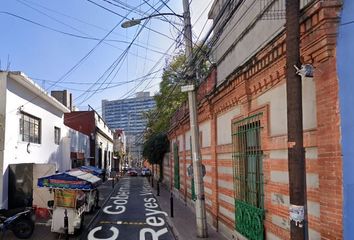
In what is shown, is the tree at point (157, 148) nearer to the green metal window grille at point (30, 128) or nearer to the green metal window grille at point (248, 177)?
the green metal window grille at point (30, 128)

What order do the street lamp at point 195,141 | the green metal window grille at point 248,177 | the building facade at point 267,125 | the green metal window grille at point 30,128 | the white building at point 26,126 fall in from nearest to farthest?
1. the building facade at point 267,125
2. the green metal window grille at point 248,177
3. the street lamp at point 195,141
4. the white building at point 26,126
5. the green metal window grille at point 30,128

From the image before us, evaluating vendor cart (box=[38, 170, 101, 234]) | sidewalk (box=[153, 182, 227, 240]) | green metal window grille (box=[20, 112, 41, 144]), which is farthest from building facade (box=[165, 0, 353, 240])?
green metal window grille (box=[20, 112, 41, 144])

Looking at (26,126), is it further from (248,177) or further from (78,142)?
(78,142)

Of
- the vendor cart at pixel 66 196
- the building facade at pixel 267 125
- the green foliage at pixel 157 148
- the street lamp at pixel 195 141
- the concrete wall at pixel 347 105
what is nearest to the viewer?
the concrete wall at pixel 347 105

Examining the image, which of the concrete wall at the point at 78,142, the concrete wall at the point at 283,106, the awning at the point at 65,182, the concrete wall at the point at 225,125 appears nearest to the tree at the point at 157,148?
the concrete wall at the point at 78,142

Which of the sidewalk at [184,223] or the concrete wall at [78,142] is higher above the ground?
the concrete wall at [78,142]

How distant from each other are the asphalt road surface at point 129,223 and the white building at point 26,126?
396cm

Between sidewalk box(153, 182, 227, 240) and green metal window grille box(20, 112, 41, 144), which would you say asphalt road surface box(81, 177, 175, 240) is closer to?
sidewalk box(153, 182, 227, 240)

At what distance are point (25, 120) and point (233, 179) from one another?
11.6 meters

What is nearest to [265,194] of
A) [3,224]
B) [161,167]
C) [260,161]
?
[260,161]

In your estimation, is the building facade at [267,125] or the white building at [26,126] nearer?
the building facade at [267,125]

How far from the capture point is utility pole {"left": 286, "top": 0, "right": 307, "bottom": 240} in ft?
18.8

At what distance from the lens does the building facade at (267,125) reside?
21.0 ft

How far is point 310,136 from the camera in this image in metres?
7.25
